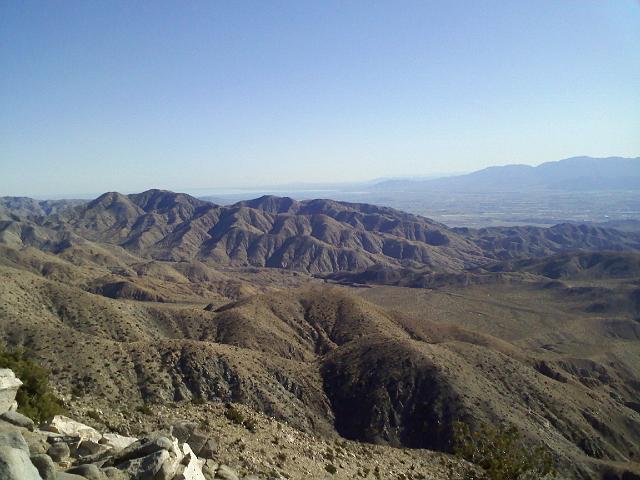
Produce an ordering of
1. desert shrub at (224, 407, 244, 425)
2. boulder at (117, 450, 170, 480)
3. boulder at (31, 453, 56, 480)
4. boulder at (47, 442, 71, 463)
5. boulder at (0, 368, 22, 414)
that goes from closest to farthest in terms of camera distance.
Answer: boulder at (31, 453, 56, 480)
boulder at (117, 450, 170, 480)
boulder at (47, 442, 71, 463)
boulder at (0, 368, 22, 414)
desert shrub at (224, 407, 244, 425)

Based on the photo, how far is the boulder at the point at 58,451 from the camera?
39.5ft

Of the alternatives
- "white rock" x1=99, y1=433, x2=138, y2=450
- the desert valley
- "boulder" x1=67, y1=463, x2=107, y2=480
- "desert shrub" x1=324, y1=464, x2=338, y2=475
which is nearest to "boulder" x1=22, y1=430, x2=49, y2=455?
"boulder" x1=67, y1=463, x2=107, y2=480

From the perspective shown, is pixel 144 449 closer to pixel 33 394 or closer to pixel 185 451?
pixel 185 451

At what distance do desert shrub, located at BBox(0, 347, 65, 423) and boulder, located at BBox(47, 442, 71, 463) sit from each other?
4.51 meters

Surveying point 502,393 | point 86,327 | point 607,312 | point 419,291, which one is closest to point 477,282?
point 419,291

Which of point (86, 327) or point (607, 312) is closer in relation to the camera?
point (86, 327)

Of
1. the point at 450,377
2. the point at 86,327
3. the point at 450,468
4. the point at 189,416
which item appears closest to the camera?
the point at 189,416

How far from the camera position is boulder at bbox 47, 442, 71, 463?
12028 mm

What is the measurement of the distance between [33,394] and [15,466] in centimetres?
1198

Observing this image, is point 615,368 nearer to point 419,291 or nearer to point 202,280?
point 419,291

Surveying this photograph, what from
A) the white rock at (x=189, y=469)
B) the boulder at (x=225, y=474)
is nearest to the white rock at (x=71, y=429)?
the white rock at (x=189, y=469)

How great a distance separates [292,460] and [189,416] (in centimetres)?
567

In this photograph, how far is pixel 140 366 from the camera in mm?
42469

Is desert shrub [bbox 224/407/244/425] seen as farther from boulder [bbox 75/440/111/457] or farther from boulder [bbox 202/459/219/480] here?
boulder [bbox 75/440/111/457]
